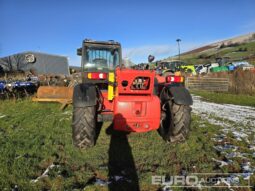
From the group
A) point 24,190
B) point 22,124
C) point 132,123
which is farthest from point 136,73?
point 22,124

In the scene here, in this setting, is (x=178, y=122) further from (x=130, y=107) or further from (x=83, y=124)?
(x=83, y=124)

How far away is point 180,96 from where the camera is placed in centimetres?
462

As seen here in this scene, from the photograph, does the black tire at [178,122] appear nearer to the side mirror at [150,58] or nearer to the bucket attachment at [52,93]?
the side mirror at [150,58]

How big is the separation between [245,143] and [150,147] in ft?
6.60

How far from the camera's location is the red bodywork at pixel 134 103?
4.38 meters

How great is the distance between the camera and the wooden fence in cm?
1752

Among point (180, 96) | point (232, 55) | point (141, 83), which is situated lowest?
point (180, 96)

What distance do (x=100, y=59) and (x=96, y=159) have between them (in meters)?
3.15

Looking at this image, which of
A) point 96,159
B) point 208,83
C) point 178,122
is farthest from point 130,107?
point 208,83
